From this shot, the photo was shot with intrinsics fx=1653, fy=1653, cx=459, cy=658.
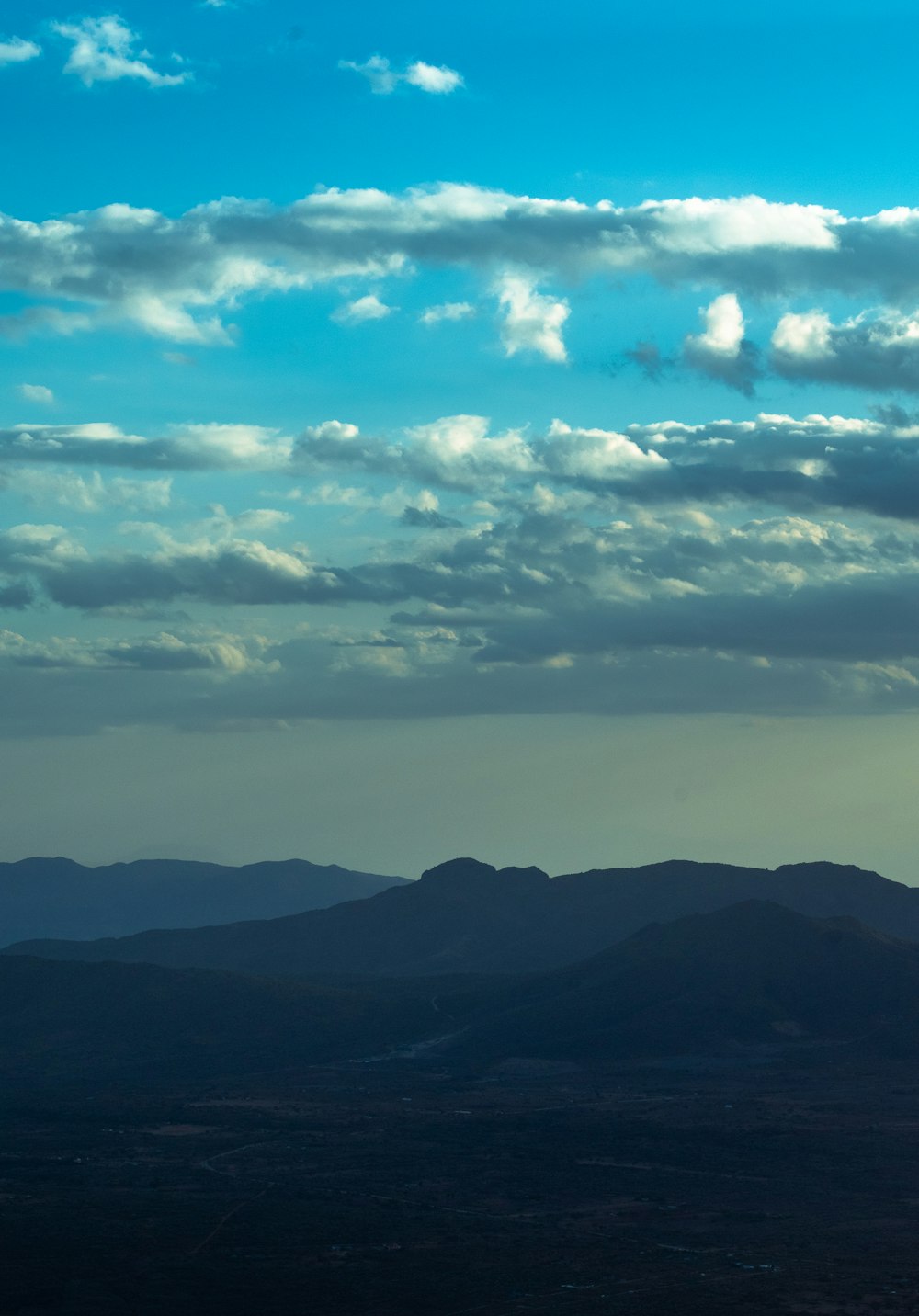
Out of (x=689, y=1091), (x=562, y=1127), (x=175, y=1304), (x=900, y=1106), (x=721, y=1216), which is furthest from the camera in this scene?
(x=689, y=1091)

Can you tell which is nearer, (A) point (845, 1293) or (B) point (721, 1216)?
(A) point (845, 1293)

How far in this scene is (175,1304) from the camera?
A: 8219cm

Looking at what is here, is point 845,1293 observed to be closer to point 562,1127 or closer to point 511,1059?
point 562,1127

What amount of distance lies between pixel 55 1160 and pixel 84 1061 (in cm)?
7193

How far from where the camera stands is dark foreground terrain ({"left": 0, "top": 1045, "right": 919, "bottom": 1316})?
3342 inches

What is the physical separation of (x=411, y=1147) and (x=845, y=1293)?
54115 mm

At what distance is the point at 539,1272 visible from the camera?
8862 cm

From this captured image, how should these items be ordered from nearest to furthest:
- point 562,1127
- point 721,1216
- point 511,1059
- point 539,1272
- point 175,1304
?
point 175,1304, point 539,1272, point 721,1216, point 562,1127, point 511,1059

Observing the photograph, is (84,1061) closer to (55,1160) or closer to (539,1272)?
(55,1160)

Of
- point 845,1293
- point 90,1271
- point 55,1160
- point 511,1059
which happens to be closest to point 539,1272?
point 845,1293

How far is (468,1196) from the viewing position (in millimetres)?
112500

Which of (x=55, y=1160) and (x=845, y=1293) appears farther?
(x=55, y=1160)

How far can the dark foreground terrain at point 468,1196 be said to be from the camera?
84.9 m

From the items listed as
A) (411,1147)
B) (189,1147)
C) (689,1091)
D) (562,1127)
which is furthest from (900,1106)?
→ (189,1147)
